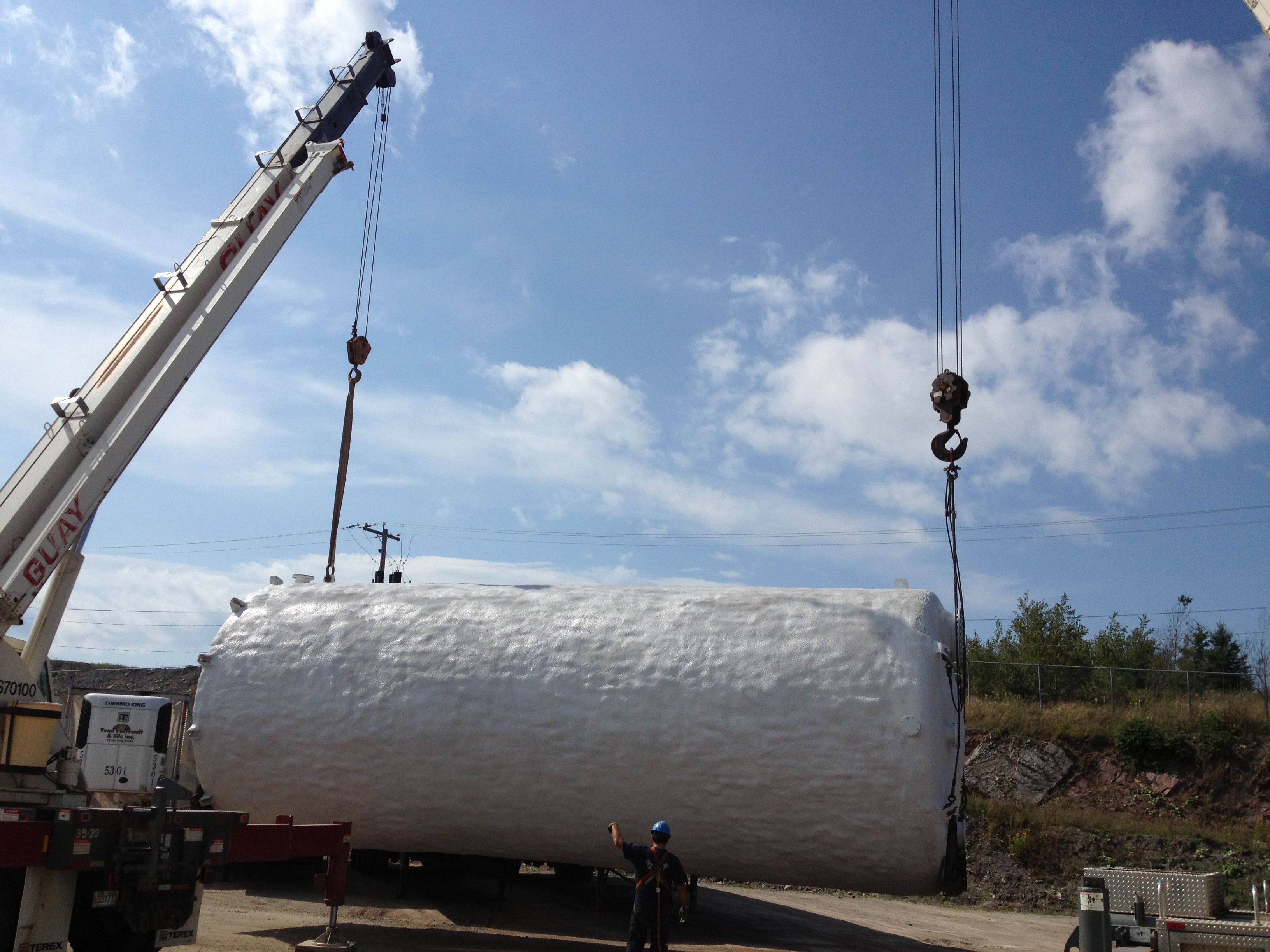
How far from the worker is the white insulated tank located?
6.03ft

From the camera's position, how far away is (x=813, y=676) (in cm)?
998

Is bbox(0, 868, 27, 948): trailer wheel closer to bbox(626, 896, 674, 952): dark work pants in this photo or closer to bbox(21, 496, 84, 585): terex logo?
bbox(21, 496, 84, 585): terex logo

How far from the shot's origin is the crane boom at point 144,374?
9062mm

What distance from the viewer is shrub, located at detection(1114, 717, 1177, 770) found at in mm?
25094

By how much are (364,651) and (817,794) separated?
16.7 ft

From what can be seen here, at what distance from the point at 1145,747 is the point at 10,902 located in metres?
25.1

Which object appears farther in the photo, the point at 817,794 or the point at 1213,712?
the point at 1213,712

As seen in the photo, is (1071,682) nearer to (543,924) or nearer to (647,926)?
(543,924)

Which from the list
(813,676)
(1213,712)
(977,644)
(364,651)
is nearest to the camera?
(813,676)

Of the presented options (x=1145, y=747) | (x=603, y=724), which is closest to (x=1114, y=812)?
(x=1145, y=747)

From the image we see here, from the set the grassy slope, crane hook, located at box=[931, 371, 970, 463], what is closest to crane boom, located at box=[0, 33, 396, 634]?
crane hook, located at box=[931, 371, 970, 463]

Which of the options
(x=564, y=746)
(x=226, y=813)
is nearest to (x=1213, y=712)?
(x=564, y=746)

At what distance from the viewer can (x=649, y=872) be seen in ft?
26.7

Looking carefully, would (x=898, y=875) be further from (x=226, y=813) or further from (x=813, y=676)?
(x=226, y=813)
